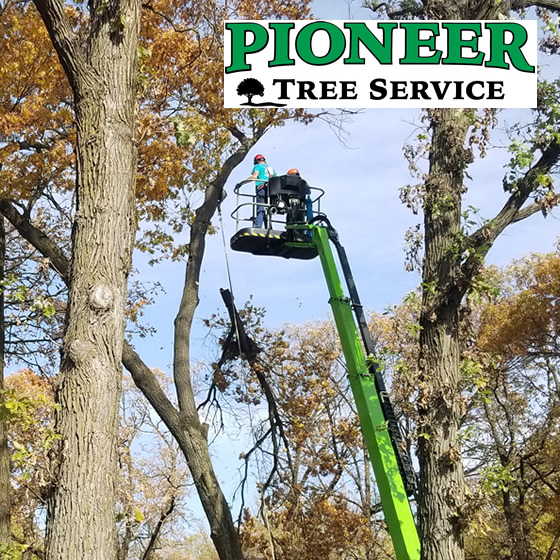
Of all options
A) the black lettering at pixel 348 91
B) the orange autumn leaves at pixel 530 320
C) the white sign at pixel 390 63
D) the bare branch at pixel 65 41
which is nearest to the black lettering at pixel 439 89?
the white sign at pixel 390 63

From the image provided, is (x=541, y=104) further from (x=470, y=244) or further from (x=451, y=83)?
(x=470, y=244)

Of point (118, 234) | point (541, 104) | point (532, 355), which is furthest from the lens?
point (532, 355)

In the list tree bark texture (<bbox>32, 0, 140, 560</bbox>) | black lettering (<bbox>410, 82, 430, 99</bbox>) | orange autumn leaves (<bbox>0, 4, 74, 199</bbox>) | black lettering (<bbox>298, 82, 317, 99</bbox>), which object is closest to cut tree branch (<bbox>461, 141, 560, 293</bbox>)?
black lettering (<bbox>410, 82, 430, 99</bbox>)

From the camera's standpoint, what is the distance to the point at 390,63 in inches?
351

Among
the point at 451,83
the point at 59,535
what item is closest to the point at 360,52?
the point at 451,83

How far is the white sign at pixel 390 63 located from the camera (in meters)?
8.92

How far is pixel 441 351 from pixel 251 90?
439cm

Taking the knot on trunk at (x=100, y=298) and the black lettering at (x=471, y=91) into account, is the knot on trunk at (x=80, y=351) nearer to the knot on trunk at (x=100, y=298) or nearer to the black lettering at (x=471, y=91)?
the knot on trunk at (x=100, y=298)

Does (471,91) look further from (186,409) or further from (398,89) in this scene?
(186,409)

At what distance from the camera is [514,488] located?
17641 mm

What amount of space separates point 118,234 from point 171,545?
27.4m

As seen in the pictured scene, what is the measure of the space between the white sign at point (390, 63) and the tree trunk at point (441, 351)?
1.97ft

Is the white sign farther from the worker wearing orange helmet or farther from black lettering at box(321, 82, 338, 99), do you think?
the worker wearing orange helmet

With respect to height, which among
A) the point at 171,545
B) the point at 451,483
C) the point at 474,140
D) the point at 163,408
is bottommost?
the point at 171,545
